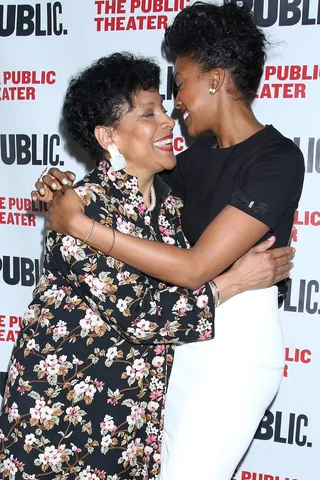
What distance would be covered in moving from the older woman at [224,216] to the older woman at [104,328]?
0.08 metres

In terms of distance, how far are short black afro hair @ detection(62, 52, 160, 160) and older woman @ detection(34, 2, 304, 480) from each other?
11 cm

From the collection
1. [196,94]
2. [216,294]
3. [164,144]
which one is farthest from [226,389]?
[196,94]

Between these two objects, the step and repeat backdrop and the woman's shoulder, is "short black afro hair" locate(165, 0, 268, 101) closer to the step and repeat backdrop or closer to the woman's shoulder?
the woman's shoulder

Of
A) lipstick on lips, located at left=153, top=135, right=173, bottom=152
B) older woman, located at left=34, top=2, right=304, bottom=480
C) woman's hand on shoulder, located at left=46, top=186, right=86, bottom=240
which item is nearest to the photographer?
woman's hand on shoulder, located at left=46, top=186, right=86, bottom=240

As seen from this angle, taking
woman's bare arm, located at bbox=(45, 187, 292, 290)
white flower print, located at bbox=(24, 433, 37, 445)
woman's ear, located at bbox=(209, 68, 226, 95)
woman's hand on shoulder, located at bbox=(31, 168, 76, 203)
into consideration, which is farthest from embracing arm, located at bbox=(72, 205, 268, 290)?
white flower print, located at bbox=(24, 433, 37, 445)

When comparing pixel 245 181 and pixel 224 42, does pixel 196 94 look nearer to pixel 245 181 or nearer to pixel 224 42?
pixel 224 42

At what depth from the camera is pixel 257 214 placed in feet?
4.10

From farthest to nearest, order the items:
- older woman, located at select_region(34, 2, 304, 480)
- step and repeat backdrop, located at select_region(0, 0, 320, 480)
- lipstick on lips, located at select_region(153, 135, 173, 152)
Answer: step and repeat backdrop, located at select_region(0, 0, 320, 480)
lipstick on lips, located at select_region(153, 135, 173, 152)
older woman, located at select_region(34, 2, 304, 480)

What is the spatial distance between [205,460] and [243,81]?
929mm

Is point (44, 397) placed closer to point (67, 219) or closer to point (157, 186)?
point (67, 219)

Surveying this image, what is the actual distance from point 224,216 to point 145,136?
0.30 meters

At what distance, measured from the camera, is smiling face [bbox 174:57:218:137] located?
55.8 inches

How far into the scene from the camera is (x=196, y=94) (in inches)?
56.1

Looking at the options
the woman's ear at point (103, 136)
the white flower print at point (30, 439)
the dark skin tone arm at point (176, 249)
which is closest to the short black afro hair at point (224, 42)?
the woman's ear at point (103, 136)
